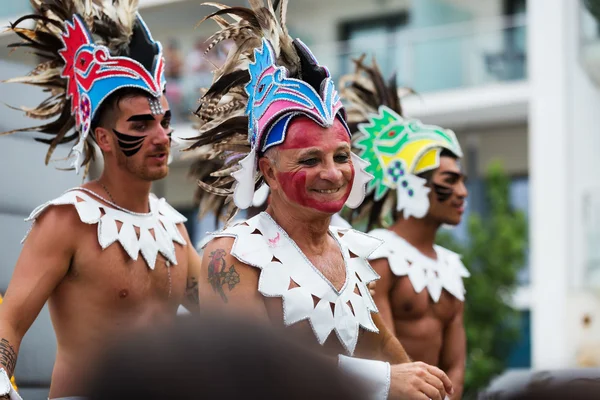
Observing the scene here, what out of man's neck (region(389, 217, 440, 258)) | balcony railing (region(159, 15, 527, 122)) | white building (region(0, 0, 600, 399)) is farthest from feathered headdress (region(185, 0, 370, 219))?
balcony railing (region(159, 15, 527, 122))

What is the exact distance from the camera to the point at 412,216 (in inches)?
216

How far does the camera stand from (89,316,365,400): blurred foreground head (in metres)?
1.18

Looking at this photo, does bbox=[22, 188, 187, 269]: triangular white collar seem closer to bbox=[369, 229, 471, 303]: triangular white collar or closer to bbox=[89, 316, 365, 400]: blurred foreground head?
bbox=[369, 229, 471, 303]: triangular white collar

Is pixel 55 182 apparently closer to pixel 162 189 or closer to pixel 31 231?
pixel 31 231

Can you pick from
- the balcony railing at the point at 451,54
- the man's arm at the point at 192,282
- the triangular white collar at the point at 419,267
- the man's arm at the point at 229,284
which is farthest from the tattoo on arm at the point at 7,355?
the balcony railing at the point at 451,54

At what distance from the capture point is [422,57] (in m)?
17.1

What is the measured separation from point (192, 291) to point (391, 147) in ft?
5.72

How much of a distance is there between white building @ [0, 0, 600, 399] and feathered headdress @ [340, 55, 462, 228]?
8732 millimetres

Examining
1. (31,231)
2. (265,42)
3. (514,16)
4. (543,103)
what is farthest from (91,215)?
(514,16)

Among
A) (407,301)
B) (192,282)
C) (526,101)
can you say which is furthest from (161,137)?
(526,101)

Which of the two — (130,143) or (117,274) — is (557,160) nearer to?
(130,143)

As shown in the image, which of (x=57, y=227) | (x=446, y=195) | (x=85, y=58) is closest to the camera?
(x=57, y=227)

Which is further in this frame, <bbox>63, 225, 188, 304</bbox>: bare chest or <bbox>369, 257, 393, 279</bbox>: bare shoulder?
<bbox>369, 257, 393, 279</bbox>: bare shoulder

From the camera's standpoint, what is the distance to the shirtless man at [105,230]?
378cm
